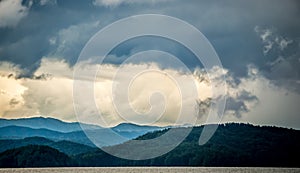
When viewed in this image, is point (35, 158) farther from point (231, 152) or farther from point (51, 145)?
point (231, 152)

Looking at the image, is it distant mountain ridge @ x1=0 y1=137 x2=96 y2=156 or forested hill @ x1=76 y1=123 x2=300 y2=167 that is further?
distant mountain ridge @ x1=0 y1=137 x2=96 y2=156

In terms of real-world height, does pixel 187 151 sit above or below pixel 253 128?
below

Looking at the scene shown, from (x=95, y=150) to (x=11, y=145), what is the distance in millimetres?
23620

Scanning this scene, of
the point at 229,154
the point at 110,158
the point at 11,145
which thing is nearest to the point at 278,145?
the point at 229,154

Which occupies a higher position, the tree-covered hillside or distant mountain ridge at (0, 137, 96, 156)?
distant mountain ridge at (0, 137, 96, 156)

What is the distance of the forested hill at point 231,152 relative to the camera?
8200cm

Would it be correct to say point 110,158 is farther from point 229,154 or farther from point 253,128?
point 253,128

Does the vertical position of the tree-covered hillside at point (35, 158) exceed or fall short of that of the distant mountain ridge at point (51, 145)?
it falls short

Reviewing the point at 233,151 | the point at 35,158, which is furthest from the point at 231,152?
the point at 35,158

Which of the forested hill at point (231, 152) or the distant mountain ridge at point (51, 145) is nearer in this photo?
the forested hill at point (231, 152)

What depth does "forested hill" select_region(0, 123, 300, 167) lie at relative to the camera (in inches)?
3228

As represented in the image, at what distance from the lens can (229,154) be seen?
85.2 metres

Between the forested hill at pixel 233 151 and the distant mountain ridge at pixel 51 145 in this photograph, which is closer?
the forested hill at pixel 233 151

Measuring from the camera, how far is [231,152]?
86250 mm
